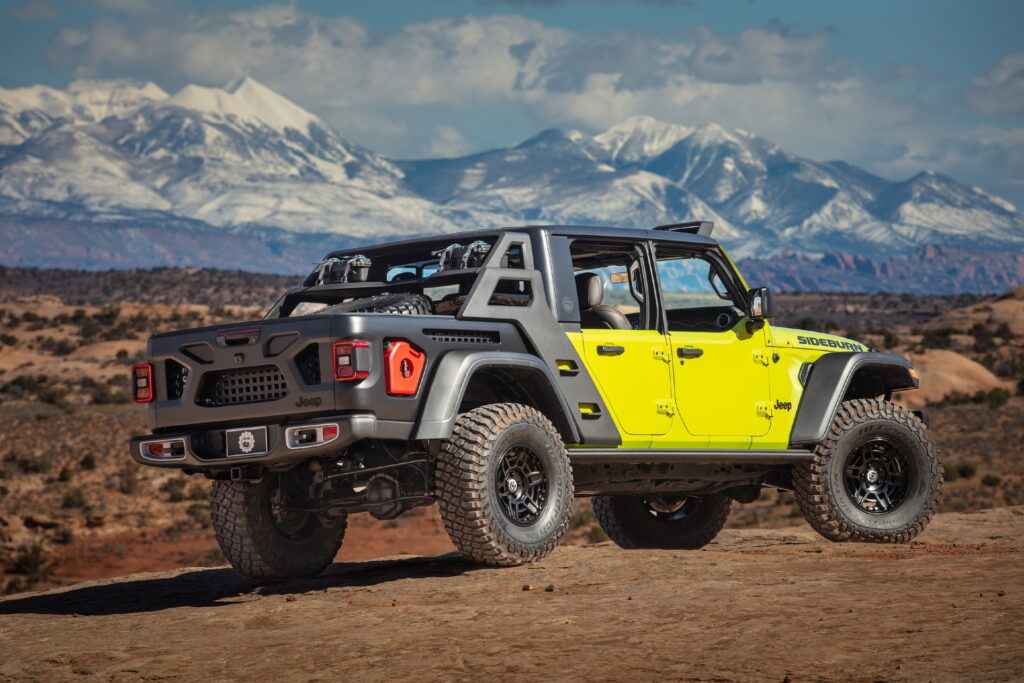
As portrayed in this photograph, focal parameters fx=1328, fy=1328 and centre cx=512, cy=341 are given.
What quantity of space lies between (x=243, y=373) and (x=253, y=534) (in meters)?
1.42

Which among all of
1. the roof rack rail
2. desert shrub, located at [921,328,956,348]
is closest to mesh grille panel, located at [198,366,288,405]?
the roof rack rail

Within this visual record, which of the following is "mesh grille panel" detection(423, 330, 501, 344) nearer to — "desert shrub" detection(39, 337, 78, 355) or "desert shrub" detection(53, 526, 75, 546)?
"desert shrub" detection(53, 526, 75, 546)

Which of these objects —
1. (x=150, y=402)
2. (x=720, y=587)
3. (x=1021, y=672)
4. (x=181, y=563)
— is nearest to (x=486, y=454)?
(x=720, y=587)

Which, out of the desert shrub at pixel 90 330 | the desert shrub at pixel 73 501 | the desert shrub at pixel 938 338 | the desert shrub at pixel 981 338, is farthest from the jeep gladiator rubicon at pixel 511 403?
the desert shrub at pixel 90 330

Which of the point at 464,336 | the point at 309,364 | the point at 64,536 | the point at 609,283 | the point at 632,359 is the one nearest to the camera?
the point at 309,364

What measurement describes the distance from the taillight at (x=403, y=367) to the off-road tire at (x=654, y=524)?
158 inches

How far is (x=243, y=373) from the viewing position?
8.11 metres

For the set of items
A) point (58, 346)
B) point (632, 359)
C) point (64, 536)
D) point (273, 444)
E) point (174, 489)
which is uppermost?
point (58, 346)

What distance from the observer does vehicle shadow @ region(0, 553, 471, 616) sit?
8.75m

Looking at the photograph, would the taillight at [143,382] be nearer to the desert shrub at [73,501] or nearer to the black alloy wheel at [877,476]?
the black alloy wheel at [877,476]

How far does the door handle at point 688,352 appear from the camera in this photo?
366 inches

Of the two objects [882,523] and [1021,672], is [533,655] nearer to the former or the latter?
[1021,672]

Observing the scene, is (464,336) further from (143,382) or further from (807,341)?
(807,341)

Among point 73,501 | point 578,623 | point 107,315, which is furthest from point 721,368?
point 107,315
